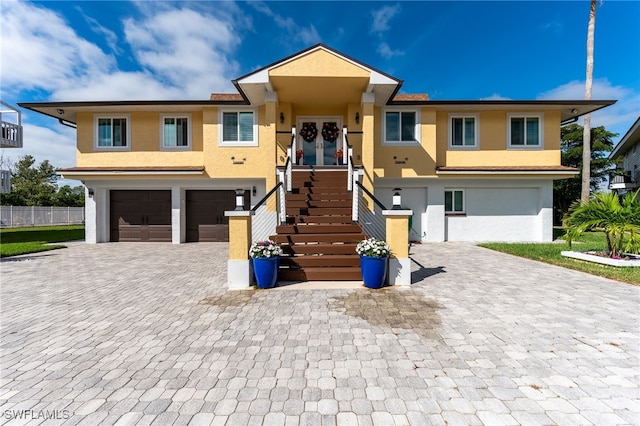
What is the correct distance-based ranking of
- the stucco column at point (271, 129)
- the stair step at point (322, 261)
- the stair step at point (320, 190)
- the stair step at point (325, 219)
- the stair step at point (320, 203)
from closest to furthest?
the stair step at point (322, 261) → the stair step at point (325, 219) → the stair step at point (320, 203) → the stair step at point (320, 190) → the stucco column at point (271, 129)

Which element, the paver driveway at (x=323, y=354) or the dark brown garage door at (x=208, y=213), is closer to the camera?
the paver driveway at (x=323, y=354)

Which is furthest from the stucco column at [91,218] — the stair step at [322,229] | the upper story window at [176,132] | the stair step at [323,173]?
the stair step at [322,229]

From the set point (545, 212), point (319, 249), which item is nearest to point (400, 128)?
point (545, 212)

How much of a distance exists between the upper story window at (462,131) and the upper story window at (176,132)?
41.1 feet

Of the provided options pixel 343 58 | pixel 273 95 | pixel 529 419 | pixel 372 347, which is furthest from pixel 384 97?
pixel 529 419

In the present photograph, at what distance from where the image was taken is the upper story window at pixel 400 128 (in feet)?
42.5

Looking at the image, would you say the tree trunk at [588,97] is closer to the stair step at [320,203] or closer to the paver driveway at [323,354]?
the paver driveway at [323,354]

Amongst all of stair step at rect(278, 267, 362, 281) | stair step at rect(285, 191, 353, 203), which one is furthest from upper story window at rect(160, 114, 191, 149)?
stair step at rect(278, 267, 362, 281)

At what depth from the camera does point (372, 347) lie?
142 inches

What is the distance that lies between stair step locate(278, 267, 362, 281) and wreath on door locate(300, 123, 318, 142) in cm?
842

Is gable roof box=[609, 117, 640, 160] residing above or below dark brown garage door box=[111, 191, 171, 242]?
above

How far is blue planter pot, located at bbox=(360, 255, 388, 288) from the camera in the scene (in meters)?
6.08

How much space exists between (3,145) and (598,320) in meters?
24.2

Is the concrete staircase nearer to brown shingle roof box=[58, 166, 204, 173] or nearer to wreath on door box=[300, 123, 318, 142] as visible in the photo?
wreath on door box=[300, 123, 318, 142]
